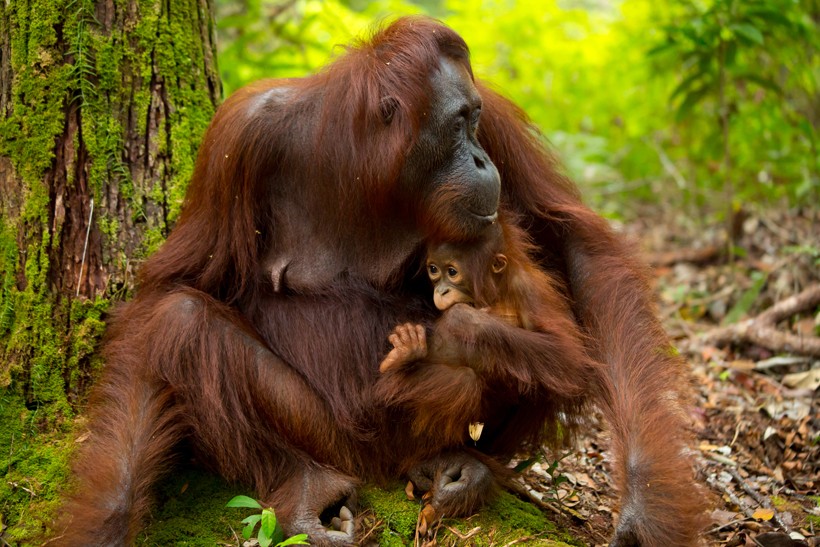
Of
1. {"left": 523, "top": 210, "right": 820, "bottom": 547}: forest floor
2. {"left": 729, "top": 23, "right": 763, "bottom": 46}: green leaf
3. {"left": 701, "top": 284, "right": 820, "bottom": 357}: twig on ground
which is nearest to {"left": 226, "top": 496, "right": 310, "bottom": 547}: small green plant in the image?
{"left": 523, "top": 210, "right": 820, "bottom": 547}: forest floor

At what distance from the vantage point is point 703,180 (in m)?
8.01

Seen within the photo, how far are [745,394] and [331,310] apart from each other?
2.74 meters

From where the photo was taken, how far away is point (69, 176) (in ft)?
11.8

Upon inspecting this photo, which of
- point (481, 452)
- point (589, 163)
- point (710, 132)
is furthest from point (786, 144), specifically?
point (481, 452)

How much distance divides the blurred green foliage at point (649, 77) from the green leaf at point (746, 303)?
0.89 meters

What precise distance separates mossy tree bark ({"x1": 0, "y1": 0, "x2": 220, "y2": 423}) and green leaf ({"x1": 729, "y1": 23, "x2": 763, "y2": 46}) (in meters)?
4.01

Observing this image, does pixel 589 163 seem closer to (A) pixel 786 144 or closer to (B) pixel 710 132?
(B) pixel 710 132

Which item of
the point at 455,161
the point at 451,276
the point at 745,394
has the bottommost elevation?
the point at 745,394

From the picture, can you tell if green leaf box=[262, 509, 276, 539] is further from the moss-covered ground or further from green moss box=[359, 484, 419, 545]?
green moss box=[359, 484, 419, 545]

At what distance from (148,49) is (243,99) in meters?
0.63

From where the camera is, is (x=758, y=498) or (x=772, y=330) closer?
(x=758, y=498)

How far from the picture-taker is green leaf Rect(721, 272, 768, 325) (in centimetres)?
577

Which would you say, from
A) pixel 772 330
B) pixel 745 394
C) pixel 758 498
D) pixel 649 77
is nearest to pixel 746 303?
pixel 772 330

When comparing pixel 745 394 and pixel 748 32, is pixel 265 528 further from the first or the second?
pixel 748 32
